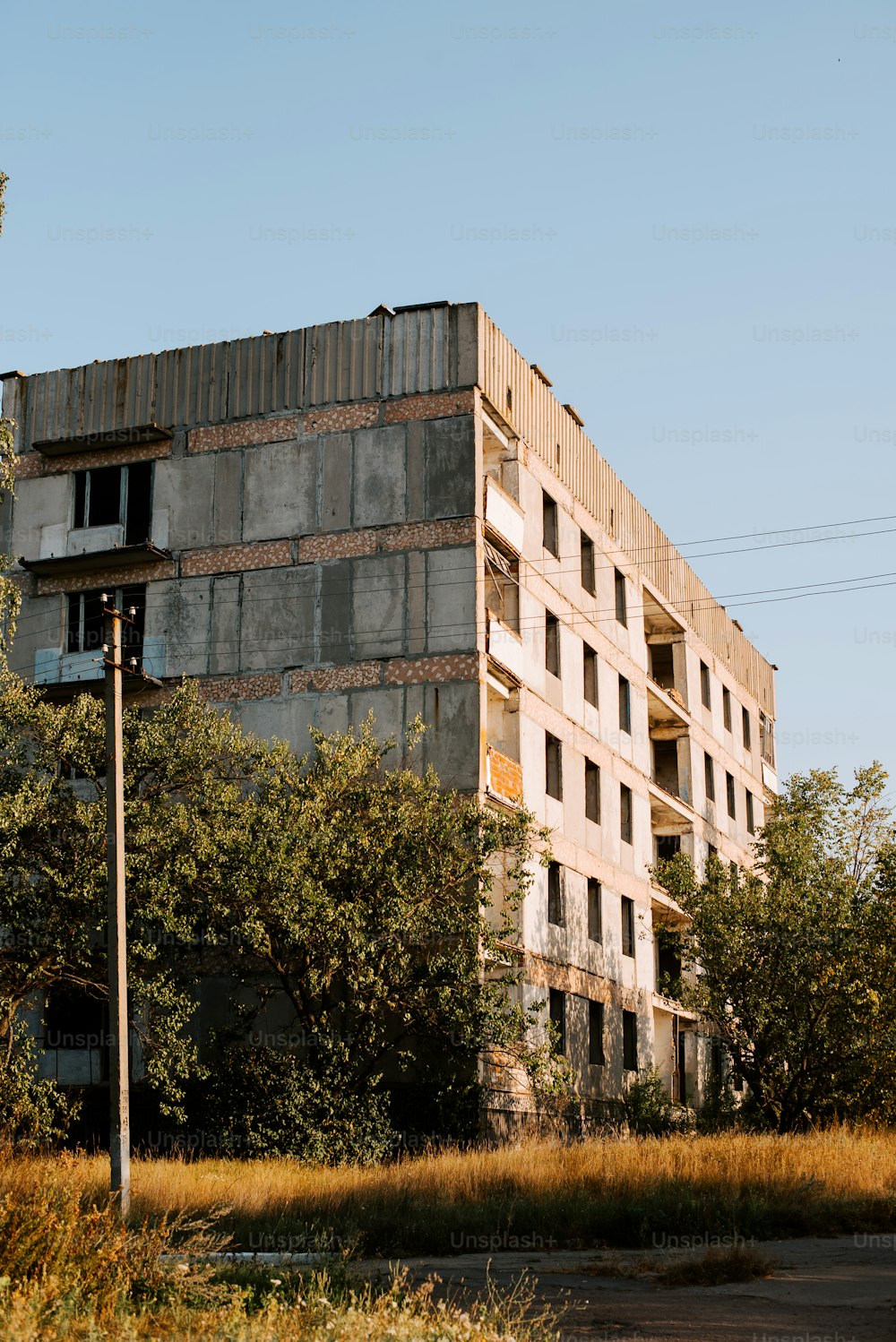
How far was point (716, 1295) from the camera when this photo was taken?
13.2m

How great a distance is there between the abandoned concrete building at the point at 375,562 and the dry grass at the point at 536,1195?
7039mm

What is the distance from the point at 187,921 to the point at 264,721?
7.08m

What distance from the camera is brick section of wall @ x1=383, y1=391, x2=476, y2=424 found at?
30609 millimetres

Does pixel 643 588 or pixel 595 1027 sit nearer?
pixel 595 1027

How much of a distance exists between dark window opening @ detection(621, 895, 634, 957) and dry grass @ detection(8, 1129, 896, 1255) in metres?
13.9

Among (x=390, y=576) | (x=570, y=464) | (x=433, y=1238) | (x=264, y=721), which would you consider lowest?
(x=433, y=1238)

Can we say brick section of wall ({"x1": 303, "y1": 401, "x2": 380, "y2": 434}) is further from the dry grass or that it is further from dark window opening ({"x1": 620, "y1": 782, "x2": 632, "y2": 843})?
the dry grass

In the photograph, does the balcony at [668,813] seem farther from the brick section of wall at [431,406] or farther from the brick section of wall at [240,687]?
the brick section of wall at [431,406]

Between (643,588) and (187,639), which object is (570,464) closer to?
(643,588)

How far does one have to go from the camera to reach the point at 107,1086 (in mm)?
29047

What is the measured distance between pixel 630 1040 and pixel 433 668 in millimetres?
11751

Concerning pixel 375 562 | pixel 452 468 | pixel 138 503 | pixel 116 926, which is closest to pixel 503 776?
pixel 375 562

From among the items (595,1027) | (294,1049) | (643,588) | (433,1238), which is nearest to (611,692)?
(643,588)

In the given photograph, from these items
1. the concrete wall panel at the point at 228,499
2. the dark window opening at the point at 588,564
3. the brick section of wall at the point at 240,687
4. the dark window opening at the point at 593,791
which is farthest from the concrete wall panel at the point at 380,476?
the dark window opening at the point at 593,791
